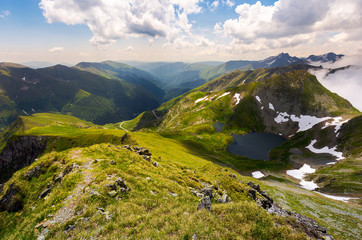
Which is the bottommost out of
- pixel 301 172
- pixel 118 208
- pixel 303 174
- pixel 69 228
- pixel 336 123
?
pixel 301 172

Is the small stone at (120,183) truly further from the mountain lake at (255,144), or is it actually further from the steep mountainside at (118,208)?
the mountain lake at (255,144)

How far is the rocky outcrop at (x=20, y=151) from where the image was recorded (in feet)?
344

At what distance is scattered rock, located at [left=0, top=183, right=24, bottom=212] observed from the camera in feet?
61.0

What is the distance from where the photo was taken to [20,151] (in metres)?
110

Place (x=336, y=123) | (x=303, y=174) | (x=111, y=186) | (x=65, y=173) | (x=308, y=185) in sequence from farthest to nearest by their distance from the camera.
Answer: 1. (x=336, y=123)
2. (x=303, y=174)
3. (x=308, y=185)
4. (x=65, y=173)
5. (x=111, y=186)

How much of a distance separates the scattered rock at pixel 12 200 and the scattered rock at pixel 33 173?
2.02m

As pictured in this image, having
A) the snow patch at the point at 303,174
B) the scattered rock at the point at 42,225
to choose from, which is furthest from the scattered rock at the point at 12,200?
the snow patch at the point at 303,174

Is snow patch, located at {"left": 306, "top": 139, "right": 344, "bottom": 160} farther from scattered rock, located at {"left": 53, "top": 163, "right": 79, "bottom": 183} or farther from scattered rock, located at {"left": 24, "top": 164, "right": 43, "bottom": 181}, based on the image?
scattered rock, located at {"left": 24, "top": 164, "right": 43, "bottom": 181}

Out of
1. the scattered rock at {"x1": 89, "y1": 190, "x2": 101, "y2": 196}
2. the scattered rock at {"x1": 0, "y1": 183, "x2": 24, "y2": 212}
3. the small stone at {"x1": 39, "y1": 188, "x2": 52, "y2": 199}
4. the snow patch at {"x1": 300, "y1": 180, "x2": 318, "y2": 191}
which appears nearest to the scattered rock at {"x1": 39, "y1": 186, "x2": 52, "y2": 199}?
the small stone at {"x1": 39, "y1": 188, "x2": 52, "y2": 199}

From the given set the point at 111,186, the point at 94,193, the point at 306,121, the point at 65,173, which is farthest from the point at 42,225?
the point at 306,121

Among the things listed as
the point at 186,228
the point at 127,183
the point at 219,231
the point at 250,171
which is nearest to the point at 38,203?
the point at 127,183

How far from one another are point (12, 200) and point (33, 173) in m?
5.20

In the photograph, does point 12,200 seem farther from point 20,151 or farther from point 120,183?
point 20,151

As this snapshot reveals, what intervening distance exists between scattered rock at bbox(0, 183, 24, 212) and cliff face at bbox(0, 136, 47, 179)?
10696cm
